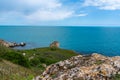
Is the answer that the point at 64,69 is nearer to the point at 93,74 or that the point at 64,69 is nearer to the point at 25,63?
the point at 93,74

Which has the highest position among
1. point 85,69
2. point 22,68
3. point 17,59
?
point 85,69

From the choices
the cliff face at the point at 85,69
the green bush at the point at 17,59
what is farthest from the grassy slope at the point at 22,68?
the green bush at the point at 17,59

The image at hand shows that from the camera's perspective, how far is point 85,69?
24.2 ft

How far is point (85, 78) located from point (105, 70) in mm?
636

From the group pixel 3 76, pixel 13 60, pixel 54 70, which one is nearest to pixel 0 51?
pixel 13 60

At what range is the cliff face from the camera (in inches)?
282

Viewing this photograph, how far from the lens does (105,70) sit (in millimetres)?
7219

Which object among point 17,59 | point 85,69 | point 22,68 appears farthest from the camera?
point 17,59

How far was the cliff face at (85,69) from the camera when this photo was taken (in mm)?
7156

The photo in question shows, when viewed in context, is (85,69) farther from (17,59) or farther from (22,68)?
(17,59)

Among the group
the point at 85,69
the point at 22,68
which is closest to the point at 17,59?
the point at 22,68

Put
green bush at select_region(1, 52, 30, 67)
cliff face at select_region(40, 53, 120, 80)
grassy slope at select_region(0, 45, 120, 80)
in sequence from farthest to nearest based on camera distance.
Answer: green bush at select_region(1, 52, 30, 67), grassy slope at select_region(0, 45, 120, 80), cliff face at select_region(40, 53, 120, 80)

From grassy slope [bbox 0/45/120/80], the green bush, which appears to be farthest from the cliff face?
the green bush

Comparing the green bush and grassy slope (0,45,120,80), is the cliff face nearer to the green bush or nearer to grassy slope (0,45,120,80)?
grassy slope (0,45,120,80)
